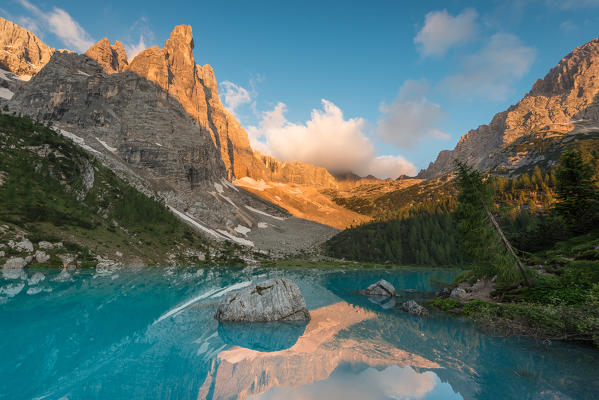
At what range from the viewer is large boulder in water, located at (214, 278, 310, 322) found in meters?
23.5

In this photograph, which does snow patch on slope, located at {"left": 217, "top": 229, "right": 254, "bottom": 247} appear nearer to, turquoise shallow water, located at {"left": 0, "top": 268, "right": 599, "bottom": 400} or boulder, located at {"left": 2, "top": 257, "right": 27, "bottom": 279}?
boulder, located at {"left": 2, "top": 257, "right": 27, "bottom": 279}

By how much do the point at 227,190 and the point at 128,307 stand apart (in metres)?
174

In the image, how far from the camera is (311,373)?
13.6 meters

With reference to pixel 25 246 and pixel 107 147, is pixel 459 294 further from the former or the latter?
pixel 107 147

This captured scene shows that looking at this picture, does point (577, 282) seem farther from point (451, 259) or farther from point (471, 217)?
point (451, 259)

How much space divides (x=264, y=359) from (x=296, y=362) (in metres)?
1.86

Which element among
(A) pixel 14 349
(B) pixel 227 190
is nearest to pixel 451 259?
(A) pixel 14 349

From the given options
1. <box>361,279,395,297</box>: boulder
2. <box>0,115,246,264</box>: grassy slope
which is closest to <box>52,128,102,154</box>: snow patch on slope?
<box>0,115,246,264</box>: grassy slope

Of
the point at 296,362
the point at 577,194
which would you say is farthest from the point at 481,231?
the point at 577,194

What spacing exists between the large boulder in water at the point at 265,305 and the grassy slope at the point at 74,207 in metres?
48.3

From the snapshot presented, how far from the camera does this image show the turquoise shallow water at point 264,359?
37.4ft

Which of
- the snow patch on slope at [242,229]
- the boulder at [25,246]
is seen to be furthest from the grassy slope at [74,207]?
the snow patch on slope at [242,229]

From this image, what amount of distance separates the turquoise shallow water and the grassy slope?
140 ft

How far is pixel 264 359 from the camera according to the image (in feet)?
49.7
